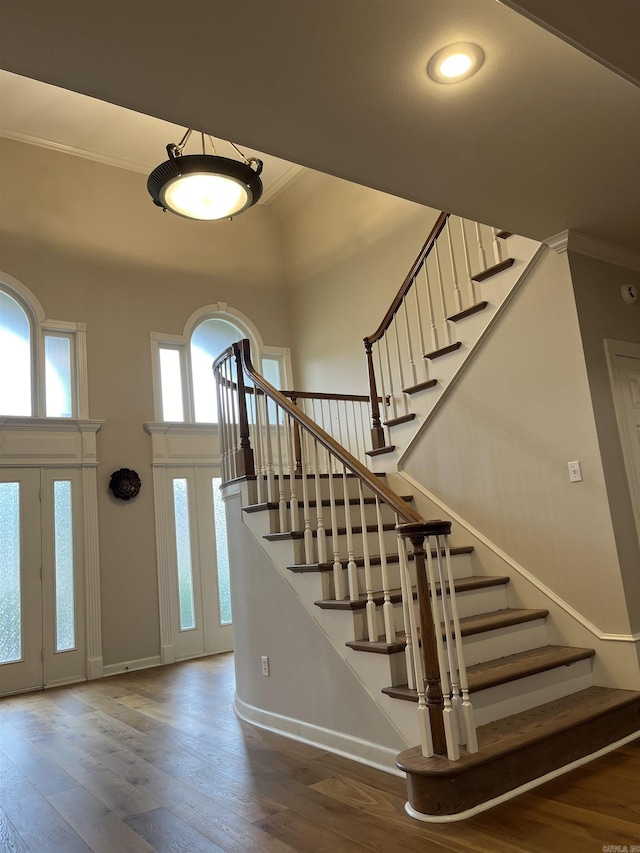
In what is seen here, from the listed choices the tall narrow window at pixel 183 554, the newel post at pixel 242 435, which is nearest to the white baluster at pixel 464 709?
the newel post at pixel 242 435

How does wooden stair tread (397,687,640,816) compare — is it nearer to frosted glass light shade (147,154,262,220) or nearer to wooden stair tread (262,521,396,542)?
wooden stair tread (262,521,396,542)

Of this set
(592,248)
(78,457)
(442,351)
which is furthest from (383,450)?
(78,457)

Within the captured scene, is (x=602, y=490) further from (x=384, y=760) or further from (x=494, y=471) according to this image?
(x=384, y=760)

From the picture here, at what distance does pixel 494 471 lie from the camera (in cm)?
412

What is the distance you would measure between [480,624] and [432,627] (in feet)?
2.73

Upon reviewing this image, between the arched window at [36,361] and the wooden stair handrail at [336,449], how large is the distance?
102 inches

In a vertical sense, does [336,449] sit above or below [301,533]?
above

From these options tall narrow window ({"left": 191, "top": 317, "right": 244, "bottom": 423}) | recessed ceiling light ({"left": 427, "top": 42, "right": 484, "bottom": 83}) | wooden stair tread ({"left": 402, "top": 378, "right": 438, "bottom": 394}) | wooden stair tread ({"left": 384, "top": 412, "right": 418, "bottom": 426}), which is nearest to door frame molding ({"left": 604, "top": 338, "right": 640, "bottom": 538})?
wooden stair tread ({"left": 402, "top": 378, "right": 438, "bottom": 394})

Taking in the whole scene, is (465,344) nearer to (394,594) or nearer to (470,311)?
(470,311)

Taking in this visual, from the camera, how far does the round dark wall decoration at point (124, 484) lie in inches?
261

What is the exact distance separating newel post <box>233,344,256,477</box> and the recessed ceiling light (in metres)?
2.51

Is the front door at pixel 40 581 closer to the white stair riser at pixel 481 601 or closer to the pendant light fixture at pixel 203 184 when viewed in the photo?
the pendant light fixture at pixel 203 184

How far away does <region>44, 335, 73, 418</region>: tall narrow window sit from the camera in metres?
6.56

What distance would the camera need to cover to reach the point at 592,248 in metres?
3.81
